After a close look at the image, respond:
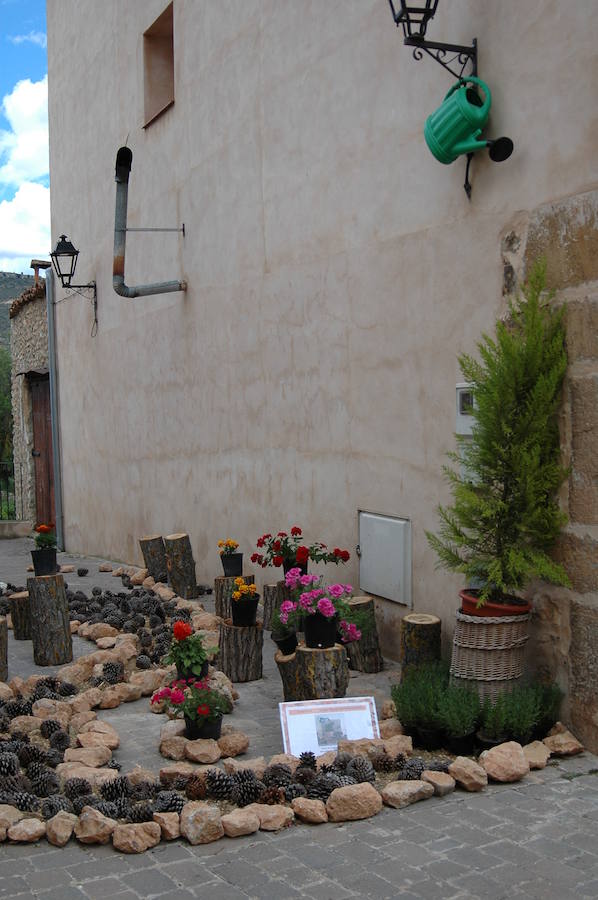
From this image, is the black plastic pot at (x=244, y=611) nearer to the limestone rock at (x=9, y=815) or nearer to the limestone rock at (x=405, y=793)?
the limestone rock at (x=405, y=793)

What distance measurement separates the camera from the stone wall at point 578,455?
4.38m

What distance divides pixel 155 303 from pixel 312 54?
4120mm

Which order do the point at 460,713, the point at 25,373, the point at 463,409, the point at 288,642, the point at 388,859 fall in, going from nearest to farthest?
1. the point at 388,859
2. the point at 460,713
3. the point at 463,409
4. the point at 288,642
5. the point at 25,373

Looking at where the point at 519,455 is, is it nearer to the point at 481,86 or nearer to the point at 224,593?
the point at 481,86

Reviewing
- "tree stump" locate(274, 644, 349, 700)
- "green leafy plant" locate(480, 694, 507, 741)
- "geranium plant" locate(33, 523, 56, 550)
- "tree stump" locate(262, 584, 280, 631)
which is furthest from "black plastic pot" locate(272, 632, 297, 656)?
"geranium plant" locate(33, 523, 56, 550)

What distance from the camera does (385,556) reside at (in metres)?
6.30

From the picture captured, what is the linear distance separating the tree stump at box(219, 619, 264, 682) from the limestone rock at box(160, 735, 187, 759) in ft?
4.57

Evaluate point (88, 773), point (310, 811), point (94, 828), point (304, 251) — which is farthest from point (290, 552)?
point (94, 828)

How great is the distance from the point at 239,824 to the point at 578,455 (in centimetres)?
232

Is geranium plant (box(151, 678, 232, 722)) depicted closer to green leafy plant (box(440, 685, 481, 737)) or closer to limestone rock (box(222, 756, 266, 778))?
limestone rock (box(222, 756, 266, 778))

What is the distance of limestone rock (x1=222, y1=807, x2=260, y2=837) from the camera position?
12.1 feet

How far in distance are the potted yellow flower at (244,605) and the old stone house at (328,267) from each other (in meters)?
0.91

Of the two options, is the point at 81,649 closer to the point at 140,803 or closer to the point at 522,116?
the point at 140,803

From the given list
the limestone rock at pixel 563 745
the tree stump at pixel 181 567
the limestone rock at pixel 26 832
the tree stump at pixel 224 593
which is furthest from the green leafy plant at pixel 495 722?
the tree stump at pixel 181 567
